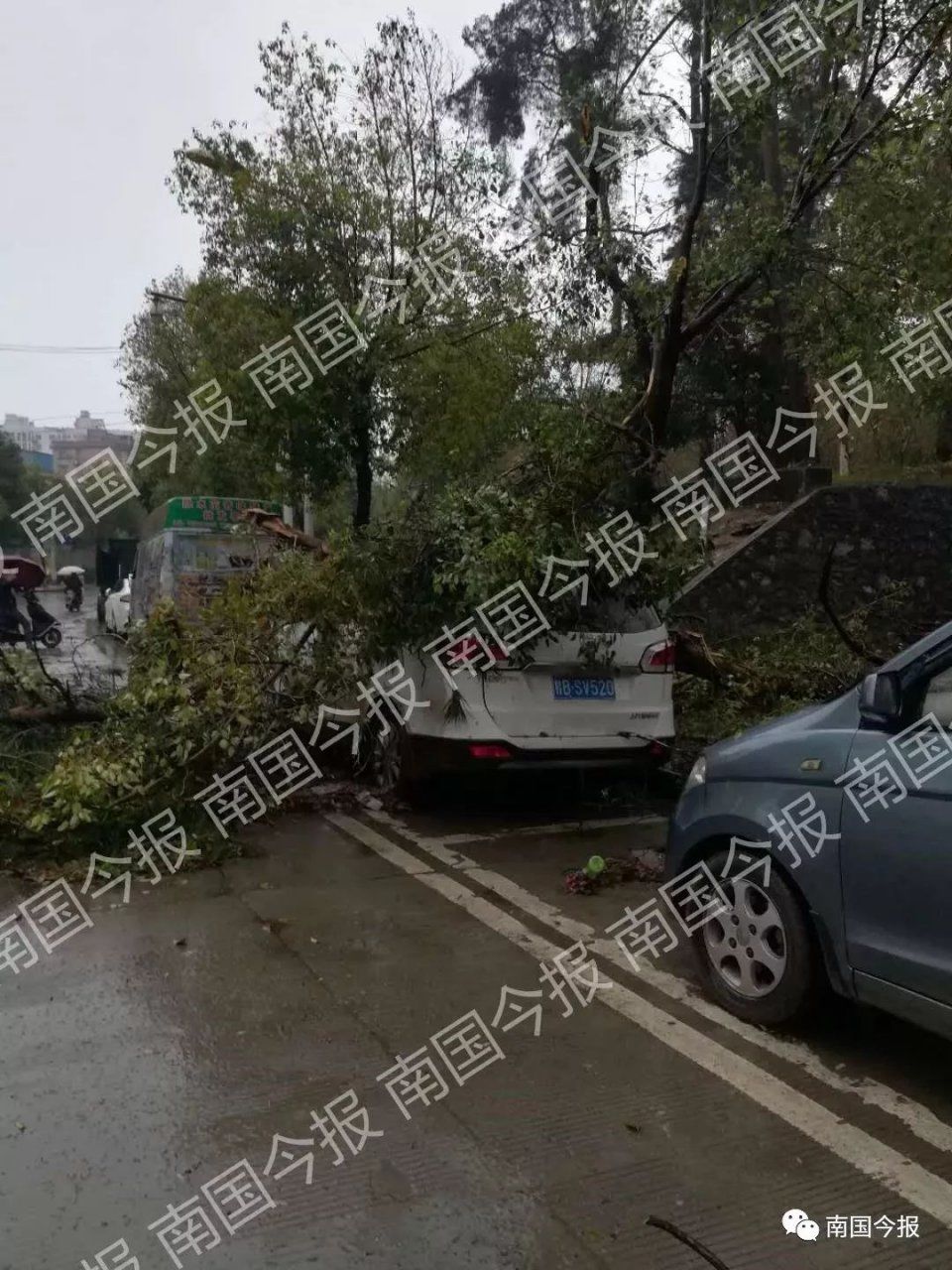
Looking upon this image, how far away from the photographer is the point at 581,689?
6625 mm

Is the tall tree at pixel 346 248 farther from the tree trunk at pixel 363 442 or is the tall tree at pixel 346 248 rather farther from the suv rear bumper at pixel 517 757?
the suv rear bumper at pixel 517 757

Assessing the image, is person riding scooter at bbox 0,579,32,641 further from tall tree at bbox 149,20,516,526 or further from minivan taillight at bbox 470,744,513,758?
minivan taillight at bbox 470,744,513,758

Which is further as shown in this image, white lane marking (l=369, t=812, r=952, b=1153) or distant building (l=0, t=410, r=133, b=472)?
distant building (l=0, t=410, r=133, b=472)

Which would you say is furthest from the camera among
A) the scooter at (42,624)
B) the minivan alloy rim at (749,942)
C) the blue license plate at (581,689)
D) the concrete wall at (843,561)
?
the scooter at (42,624)

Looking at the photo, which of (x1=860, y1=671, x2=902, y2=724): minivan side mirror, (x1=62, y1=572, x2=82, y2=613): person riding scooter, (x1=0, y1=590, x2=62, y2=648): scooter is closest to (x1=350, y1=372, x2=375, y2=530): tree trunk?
(x1=0, y1=590, x2=62, y2=648): scooter

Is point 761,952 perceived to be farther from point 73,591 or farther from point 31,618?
point 73,591

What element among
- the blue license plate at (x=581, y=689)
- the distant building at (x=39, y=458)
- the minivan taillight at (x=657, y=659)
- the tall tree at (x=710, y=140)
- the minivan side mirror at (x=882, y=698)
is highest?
the distant building at (x=39, y=458)

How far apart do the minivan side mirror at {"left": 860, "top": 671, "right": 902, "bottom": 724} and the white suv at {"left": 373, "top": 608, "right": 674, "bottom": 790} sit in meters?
2.98

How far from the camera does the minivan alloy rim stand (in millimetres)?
4023

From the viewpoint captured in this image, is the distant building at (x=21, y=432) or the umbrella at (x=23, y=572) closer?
the umbrella at (x=23, y=572)

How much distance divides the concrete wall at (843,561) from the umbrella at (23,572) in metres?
11.2

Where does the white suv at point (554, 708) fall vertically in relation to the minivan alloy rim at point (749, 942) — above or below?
above

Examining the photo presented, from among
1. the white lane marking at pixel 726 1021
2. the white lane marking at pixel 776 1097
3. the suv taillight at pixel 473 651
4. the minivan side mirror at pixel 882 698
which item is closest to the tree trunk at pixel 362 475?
the suv taillight at pixel 473 651

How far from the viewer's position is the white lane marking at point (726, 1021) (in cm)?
353
